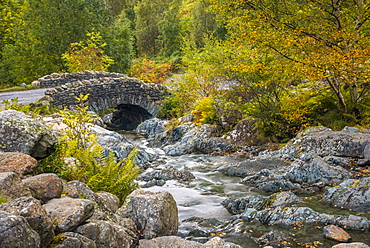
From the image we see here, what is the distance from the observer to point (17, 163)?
4465 millimetres

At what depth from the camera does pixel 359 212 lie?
6117mm

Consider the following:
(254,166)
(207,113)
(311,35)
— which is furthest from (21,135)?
(207,113)

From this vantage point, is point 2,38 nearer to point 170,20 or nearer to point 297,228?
point 170,20

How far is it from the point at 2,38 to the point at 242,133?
2734 centimetres

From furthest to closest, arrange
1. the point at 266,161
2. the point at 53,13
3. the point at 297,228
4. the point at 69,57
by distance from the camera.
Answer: the point at 53,13
the point at 69,57
the point at 266,161
the point at 297,228

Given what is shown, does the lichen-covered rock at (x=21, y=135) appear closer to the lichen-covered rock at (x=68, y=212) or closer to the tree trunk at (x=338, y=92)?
the lichen-covered rock at (x=68, y=212)

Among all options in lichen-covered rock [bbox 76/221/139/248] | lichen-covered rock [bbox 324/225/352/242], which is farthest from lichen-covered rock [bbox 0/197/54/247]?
lichen-covered rock [bbox 324/225/352/242]

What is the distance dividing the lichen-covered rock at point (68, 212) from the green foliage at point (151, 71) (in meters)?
25.9

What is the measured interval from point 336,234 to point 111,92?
16.6 metres

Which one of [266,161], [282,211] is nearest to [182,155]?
[266,161]

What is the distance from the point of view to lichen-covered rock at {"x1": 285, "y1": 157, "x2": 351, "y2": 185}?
26.3 feet

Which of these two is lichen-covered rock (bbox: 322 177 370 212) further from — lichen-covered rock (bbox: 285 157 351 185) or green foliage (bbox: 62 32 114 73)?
green foliage (bbox: 62 32 114 73)

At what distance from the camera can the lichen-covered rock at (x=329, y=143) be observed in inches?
372

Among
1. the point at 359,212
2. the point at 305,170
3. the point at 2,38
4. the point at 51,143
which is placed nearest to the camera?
the point at 51,143
